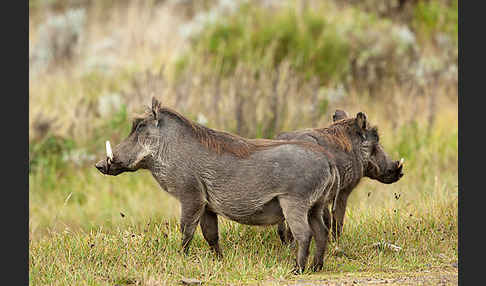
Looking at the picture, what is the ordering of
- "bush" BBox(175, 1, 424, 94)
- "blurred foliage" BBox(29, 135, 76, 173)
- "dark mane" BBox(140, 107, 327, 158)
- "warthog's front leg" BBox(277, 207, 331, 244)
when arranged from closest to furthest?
"dark mane" BBox(140, 107, 327, 158) < "warthog's front leg" BBox(277, 207, 331, 244) < "blurred foliage" BBox(29, 135, 76, 173) < "bush" BBox(175, 1, 424, 94)

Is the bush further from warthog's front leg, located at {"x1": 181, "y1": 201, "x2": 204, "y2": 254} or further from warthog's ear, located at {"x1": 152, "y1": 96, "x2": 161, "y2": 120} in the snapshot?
warthog's front leg, located at {"x1": 181, "y1": 201, "x2": 204, "y2": 254}

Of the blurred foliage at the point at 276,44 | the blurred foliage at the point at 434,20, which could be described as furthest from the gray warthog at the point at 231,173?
the blurred foliage at the point at 434,20

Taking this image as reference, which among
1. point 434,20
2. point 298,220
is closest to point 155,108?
point 298,220

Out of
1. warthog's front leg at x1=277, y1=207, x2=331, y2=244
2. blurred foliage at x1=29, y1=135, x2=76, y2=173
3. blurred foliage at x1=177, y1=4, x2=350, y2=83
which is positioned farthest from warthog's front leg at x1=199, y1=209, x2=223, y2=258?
blurred foliage at x1=177, y1=4, x2=350, y2=83

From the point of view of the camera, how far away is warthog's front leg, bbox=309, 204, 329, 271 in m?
6.64

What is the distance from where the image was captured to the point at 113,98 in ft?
42.6

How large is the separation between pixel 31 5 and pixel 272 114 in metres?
15.4

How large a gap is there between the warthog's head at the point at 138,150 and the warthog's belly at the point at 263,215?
0.80 metres

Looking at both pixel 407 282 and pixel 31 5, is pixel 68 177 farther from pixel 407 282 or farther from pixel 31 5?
pixel 31 5

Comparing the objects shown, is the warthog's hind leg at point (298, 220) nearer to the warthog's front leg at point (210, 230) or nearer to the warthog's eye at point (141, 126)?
the warthog's front leg at point (210, 230)

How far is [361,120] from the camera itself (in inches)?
288

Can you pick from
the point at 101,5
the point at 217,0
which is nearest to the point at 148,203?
the point at 217,0

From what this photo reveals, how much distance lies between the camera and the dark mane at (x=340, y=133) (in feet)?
23.6

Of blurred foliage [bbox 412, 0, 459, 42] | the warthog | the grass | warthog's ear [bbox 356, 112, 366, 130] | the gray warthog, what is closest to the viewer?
the grass
